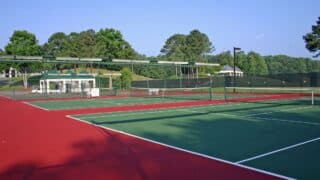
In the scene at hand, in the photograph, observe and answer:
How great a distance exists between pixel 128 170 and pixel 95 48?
2994 inches

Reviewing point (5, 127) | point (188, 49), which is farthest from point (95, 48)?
Answer: point (5, 127)

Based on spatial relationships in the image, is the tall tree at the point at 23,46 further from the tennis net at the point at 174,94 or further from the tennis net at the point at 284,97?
the tennis net at the point at 284,97

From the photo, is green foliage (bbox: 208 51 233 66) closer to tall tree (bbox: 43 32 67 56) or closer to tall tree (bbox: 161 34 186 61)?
tall tree (bbox: 161 34 186 61)

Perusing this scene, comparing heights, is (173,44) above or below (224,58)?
above

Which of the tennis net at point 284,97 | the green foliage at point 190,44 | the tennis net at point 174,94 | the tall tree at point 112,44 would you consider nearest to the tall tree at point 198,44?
the green foliage at point 190,44

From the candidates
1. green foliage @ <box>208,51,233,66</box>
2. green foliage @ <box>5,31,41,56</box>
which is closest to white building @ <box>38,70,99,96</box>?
green foliage @ <box>5,31,41,56</box>

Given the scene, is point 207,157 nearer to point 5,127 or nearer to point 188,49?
point 5,127

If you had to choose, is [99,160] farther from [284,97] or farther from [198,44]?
[198,44]

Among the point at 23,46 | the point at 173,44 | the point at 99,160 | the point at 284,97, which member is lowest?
the point at 99,160

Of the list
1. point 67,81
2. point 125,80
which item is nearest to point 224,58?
point 125,80

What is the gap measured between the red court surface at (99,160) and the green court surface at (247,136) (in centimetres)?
66

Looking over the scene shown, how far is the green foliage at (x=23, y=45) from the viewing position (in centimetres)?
7894

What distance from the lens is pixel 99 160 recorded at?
29.0ft

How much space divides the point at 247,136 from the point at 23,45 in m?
75.0
